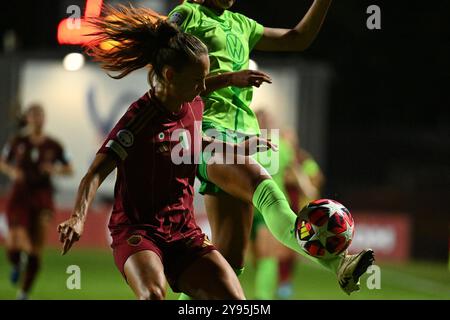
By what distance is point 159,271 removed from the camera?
15.1 feet

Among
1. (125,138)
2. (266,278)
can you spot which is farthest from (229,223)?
(266,278)

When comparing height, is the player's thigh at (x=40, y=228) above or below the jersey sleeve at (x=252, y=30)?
below

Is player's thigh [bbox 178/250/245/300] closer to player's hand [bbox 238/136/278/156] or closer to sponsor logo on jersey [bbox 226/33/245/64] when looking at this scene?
player's hand [bbox 238/136/278/156]

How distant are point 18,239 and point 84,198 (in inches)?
215

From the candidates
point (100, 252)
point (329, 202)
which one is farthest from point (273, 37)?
point (100, 252)

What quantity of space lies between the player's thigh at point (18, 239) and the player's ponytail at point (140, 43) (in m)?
4.67

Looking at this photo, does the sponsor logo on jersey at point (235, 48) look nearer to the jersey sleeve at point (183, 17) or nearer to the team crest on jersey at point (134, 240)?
the jersey sleeve at point (183, 17)

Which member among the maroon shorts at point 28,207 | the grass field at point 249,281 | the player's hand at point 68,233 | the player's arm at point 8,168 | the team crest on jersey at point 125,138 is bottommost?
the grass field at point 249,281

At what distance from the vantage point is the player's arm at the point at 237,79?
16.6 feet

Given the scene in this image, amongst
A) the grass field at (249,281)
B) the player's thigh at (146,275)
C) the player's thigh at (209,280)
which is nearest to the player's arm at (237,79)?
the player's thigh at (209,280)

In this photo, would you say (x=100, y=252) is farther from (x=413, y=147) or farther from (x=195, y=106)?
(x=195, y=106)

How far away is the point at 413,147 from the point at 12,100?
8361 millimetres

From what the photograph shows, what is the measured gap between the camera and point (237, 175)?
5188mm

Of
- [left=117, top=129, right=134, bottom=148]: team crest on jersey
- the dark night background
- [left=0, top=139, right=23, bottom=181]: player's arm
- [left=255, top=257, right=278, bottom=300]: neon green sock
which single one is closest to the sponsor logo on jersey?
[left=117, top=129, right=134, bottom=148]: team crest on jersey
